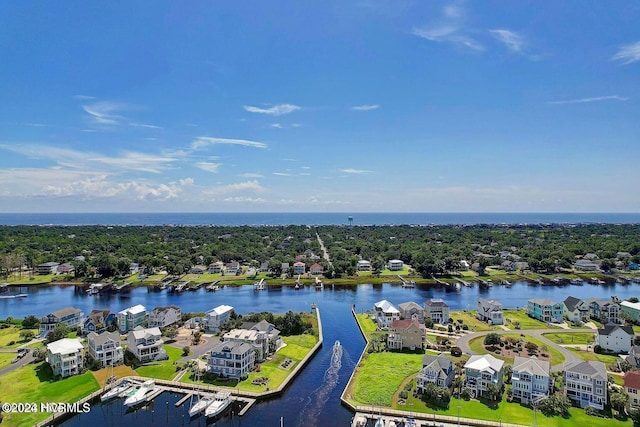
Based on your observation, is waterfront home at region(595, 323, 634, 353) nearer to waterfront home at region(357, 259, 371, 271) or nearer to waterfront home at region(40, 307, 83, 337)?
waterfront home at region(357, 259, 371, 271)

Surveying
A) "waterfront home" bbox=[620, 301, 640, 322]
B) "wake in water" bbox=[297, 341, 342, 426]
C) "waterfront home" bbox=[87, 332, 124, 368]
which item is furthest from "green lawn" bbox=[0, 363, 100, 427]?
"waterfront home" bbox=[620, 301, 640, 322]

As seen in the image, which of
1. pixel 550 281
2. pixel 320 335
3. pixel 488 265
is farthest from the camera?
pixel 488 265

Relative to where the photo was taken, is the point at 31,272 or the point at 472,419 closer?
the point at 472,419

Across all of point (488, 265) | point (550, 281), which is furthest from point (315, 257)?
point (550, 281)

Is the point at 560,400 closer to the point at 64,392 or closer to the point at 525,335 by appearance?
the point at 525,335

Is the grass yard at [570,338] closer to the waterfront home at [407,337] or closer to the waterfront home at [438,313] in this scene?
the waterfront home at [438,313]

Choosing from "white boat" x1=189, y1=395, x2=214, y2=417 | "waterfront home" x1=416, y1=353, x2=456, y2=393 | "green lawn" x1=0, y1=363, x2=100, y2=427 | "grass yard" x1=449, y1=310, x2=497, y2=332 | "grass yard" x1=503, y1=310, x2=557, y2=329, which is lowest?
"grass yard" x1=503, y1=310, x2=557, y2=329
